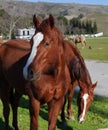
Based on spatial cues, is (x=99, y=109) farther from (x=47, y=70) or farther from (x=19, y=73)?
(x=47, y=70)

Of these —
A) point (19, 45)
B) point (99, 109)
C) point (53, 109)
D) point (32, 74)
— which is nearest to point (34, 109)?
point (53, 109)

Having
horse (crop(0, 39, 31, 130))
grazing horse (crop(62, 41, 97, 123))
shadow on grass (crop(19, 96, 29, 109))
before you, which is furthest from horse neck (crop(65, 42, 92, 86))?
shadow on grass (crop(19, 96, 29, 109))

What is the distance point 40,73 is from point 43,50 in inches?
11.2

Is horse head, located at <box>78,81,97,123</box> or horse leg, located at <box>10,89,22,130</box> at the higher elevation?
horse head, located at <box>78,81,97,123</box>

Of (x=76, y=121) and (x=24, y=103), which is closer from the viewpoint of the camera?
(x=76, y=121)

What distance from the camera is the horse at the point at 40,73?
4.80 meters

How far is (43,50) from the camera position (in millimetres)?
4797

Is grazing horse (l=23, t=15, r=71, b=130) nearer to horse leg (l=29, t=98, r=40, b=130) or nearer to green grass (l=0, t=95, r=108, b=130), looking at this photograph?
horse leg (l=29, t=98, r=40, b=130)

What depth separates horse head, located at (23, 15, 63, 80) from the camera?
15.4ft

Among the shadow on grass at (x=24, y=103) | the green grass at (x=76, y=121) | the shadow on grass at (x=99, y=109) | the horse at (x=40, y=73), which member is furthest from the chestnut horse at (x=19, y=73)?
the shadow on grass at (x=24, y=103)

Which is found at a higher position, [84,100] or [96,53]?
[84,100]

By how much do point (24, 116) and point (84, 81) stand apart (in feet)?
8.90

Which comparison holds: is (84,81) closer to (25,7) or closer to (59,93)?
(59,93)

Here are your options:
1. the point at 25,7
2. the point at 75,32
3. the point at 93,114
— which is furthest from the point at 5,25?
the point at 93,114
